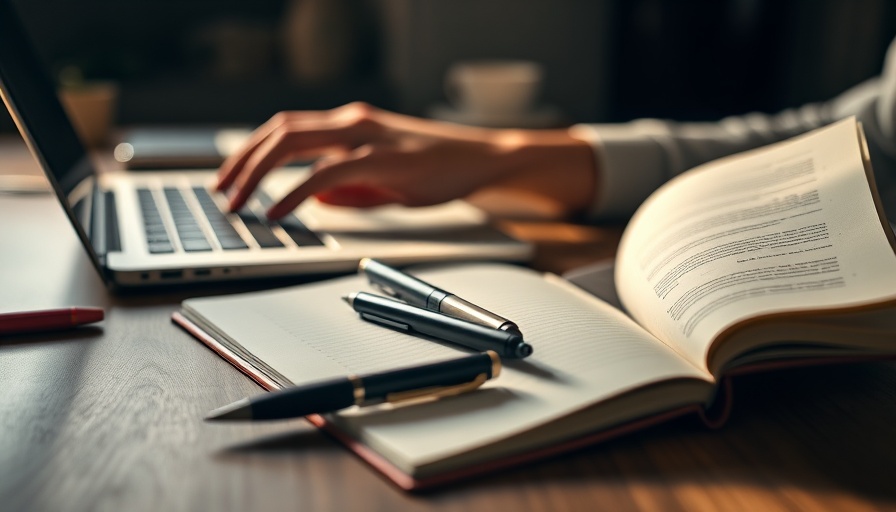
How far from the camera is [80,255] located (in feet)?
2.61

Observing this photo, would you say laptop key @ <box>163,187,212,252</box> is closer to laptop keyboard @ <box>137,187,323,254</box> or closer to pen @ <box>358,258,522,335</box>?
laptop keyboard @ <box>137,187,323,254</box>

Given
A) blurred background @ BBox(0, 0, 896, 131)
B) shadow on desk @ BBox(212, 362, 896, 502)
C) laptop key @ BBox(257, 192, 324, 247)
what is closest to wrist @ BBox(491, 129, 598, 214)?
laptop key @ BBox(257, 192, 324, 247)

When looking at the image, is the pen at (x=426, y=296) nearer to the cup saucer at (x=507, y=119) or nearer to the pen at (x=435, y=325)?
the pen at (x=435, y=325)

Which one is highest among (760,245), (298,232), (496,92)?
(760,245)

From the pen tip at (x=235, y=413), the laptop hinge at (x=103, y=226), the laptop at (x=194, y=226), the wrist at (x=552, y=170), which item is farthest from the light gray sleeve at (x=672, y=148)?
the pen tip at (x=235, y=413)

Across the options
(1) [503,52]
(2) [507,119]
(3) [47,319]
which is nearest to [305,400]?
(3) [47,319]

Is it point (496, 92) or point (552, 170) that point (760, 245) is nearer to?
point (552, 170)

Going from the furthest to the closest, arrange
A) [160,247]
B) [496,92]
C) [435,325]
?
[496,92]
[160,247]
[435,325]

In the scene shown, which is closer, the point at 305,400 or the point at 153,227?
the point at 305,400

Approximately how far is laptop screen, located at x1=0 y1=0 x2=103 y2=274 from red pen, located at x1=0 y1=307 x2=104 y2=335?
5cm

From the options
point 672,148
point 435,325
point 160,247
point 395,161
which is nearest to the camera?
point 435,325

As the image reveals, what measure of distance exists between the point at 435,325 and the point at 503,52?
70.8 inches

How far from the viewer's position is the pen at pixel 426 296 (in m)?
0.53

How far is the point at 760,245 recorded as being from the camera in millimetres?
547
